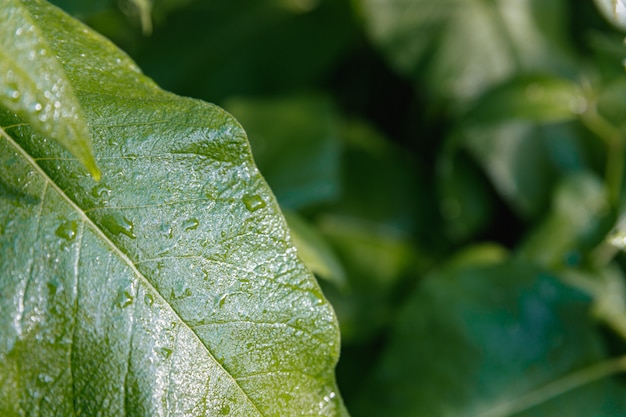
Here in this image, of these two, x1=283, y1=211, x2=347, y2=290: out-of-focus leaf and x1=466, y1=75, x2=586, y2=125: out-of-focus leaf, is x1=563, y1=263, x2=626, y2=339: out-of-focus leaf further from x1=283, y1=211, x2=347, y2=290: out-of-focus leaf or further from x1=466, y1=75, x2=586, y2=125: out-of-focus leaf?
x1=283, y1=211, x2=347, y2=290: out-of-focus leaf

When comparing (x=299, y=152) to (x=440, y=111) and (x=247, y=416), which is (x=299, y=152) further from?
(x=247, y=416)

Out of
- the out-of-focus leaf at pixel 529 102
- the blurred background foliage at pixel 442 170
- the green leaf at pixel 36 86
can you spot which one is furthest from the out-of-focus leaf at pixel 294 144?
the green leaf at pixel 36 86

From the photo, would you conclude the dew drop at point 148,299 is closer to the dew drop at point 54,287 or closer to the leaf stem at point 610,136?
the dew drop at point 54,287

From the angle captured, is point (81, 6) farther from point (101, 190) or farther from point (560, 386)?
point (560, 386)

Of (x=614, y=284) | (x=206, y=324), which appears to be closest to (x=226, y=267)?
(x=206, y=324)

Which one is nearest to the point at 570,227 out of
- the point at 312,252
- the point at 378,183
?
the point at 378,183

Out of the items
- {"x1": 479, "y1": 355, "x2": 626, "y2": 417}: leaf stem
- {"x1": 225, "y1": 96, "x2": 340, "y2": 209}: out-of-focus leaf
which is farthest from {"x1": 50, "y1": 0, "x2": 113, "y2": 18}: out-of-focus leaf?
{"x1": 479, "y1": 355, "x2": 626, "y2": 417}: leaf stem
